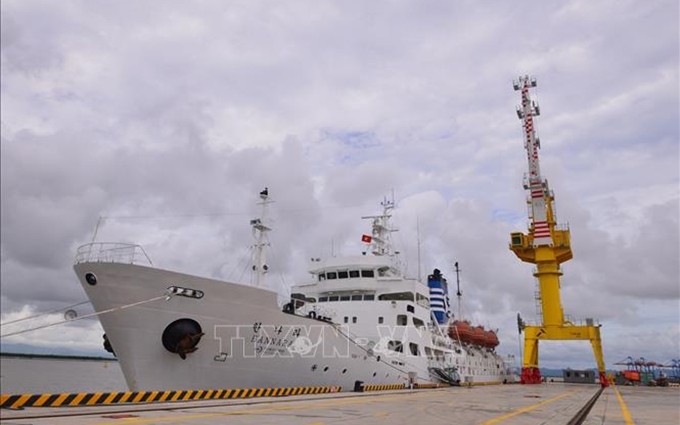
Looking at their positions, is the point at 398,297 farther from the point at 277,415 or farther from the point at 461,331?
the point at 277,415

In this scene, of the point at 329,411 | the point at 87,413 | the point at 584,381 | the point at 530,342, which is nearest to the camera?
the point at 87,413

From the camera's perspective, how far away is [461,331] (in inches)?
1665

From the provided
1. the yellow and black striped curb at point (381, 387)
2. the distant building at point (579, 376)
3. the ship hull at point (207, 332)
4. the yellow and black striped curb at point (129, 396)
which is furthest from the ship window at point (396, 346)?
the distant building at point (579, 376)

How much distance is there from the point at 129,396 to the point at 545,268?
124ft

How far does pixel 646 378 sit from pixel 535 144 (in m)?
32.3

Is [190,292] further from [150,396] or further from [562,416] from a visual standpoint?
[562,416]

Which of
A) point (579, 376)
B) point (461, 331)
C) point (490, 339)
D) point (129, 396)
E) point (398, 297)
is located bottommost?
point (579, 376)

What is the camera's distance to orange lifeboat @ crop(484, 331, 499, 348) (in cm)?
4767

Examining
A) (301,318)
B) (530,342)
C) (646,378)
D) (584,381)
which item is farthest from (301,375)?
(646,378)

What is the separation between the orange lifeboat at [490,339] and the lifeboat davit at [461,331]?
3809 mm

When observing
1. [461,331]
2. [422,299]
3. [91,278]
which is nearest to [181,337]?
[91,278]

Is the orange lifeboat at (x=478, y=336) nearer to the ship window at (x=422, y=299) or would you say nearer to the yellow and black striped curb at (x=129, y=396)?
the ship window at (x=422, y=299)

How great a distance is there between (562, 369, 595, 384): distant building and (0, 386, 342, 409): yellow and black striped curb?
1752 inches

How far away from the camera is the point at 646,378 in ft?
186
